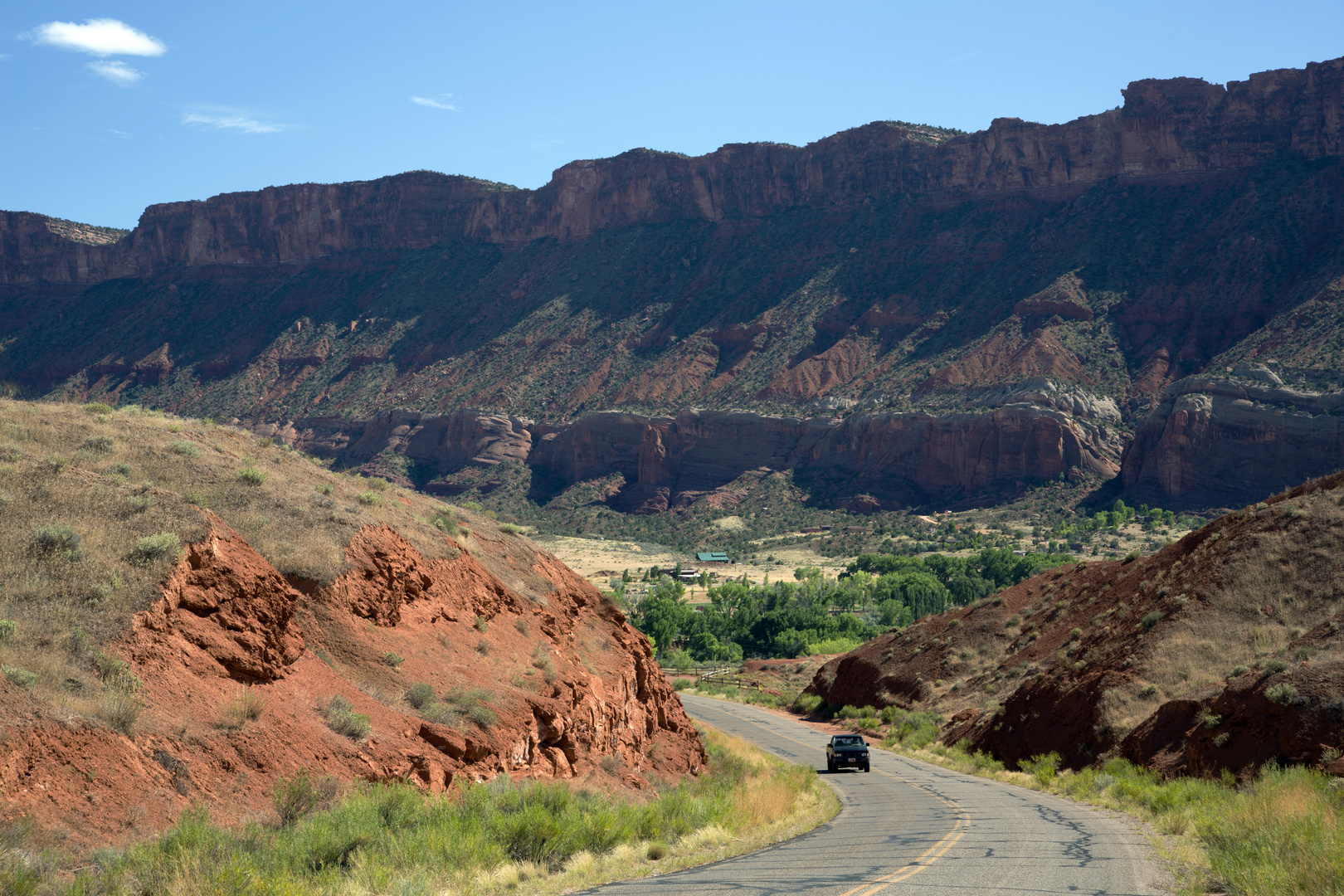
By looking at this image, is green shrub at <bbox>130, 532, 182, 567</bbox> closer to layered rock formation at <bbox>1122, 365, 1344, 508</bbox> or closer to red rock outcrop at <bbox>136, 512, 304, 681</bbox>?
red rock outcrop at <bbox>136, 512, 304, 681</bbox>

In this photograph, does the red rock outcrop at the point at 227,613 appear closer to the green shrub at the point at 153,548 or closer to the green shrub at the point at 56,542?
the green shrub at the point at 153,548

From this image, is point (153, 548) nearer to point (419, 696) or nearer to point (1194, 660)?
point (419, 696)

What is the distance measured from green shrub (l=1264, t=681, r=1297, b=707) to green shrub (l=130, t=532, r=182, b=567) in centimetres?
1798

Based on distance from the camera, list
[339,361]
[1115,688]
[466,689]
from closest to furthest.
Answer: [466,689]
[1115,688]
[339,361]

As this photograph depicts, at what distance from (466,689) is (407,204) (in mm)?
166250

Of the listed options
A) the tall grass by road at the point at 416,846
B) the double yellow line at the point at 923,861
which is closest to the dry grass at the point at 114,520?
the tall grass by road at the point at 416,846

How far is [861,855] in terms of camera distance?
42.5 feet

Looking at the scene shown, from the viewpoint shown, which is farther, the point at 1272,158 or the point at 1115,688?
the point at 1272,158

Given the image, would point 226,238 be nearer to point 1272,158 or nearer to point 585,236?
point 585,236

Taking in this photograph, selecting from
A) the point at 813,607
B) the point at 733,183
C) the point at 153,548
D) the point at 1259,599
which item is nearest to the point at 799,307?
the point at 733,183

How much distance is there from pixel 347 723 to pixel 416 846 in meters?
2.95

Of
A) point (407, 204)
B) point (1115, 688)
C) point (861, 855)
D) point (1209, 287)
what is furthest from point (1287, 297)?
point (407, 204)

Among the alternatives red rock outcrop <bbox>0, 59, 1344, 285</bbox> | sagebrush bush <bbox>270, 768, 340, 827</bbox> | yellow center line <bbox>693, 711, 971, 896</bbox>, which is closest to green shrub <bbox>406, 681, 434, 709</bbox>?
sagebrush bush <bbox>270, 768, 340, 827</bbox>

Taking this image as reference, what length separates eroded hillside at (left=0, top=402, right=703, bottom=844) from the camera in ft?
Answer: 32.9
